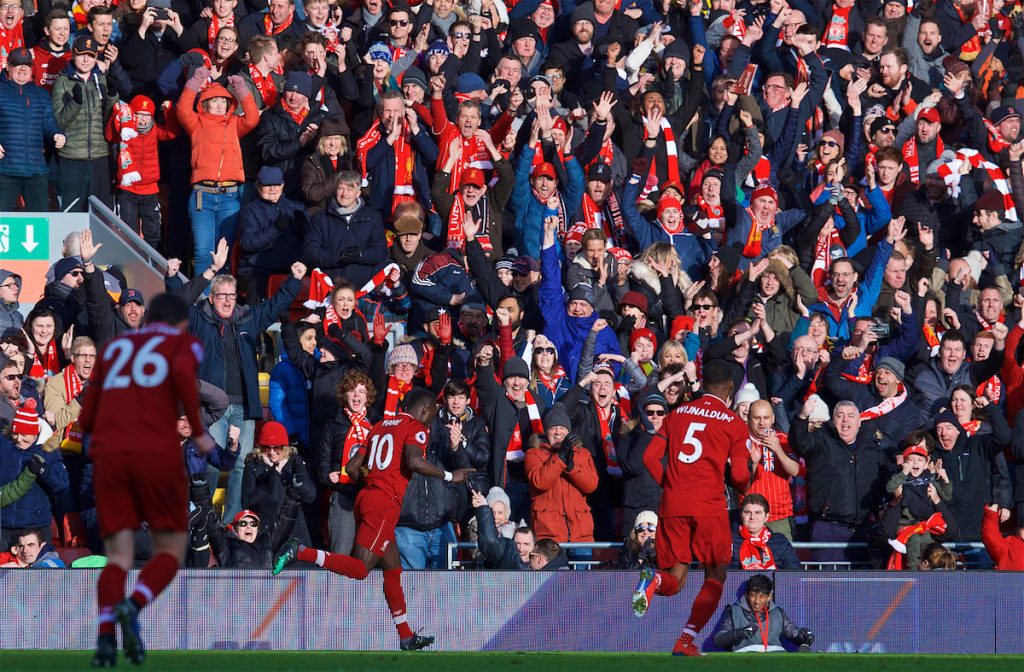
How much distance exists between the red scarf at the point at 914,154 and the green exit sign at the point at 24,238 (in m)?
8.51

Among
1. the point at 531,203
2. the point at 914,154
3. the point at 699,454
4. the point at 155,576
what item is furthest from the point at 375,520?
the point at 914,154

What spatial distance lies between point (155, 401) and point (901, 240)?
9545 mm

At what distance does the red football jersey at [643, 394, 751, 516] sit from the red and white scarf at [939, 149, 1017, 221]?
744cm

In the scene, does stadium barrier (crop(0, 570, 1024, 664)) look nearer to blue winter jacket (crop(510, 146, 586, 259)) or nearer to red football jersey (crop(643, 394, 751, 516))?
red football jersey (crop(643, 394, 751, 516))

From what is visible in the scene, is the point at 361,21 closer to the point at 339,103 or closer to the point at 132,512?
the point at 339,103

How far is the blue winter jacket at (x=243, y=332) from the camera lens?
566 inches

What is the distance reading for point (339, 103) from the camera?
55.6ft

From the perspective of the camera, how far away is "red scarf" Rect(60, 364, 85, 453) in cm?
1366

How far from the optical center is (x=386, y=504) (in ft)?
38.8

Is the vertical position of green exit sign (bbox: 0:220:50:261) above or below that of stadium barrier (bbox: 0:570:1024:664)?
above

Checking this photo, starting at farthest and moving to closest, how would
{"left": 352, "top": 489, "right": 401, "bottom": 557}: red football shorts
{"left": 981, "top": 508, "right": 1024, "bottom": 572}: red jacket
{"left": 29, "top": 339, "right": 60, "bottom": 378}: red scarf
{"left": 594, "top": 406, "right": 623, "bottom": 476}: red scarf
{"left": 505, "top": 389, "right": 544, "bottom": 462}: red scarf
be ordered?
{"left": 29, "top": 339, "right": 60, "bottom": 378}: red scarf
{"left": 505, "top": 389, "right": 544, "bottom": 462}: red scarf
{"left": 594, "top": 406, "right": 623, "bottom": 476}: red scarf
{"left": 981, "top": 508, "right": 1024, "bottom": 572}: red jacket
{"left": 352, "top": 489, "right": 401, "bottom": 557}: red football shorts

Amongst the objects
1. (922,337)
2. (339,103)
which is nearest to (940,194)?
(922,337)

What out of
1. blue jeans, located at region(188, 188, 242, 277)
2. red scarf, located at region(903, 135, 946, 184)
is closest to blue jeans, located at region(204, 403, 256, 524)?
blue jeans, located at region(188, 188, 242, 277)

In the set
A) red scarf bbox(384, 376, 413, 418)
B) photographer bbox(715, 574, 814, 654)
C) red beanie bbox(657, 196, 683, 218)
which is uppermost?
red beanie bbox(657, 196, 683, 218)
